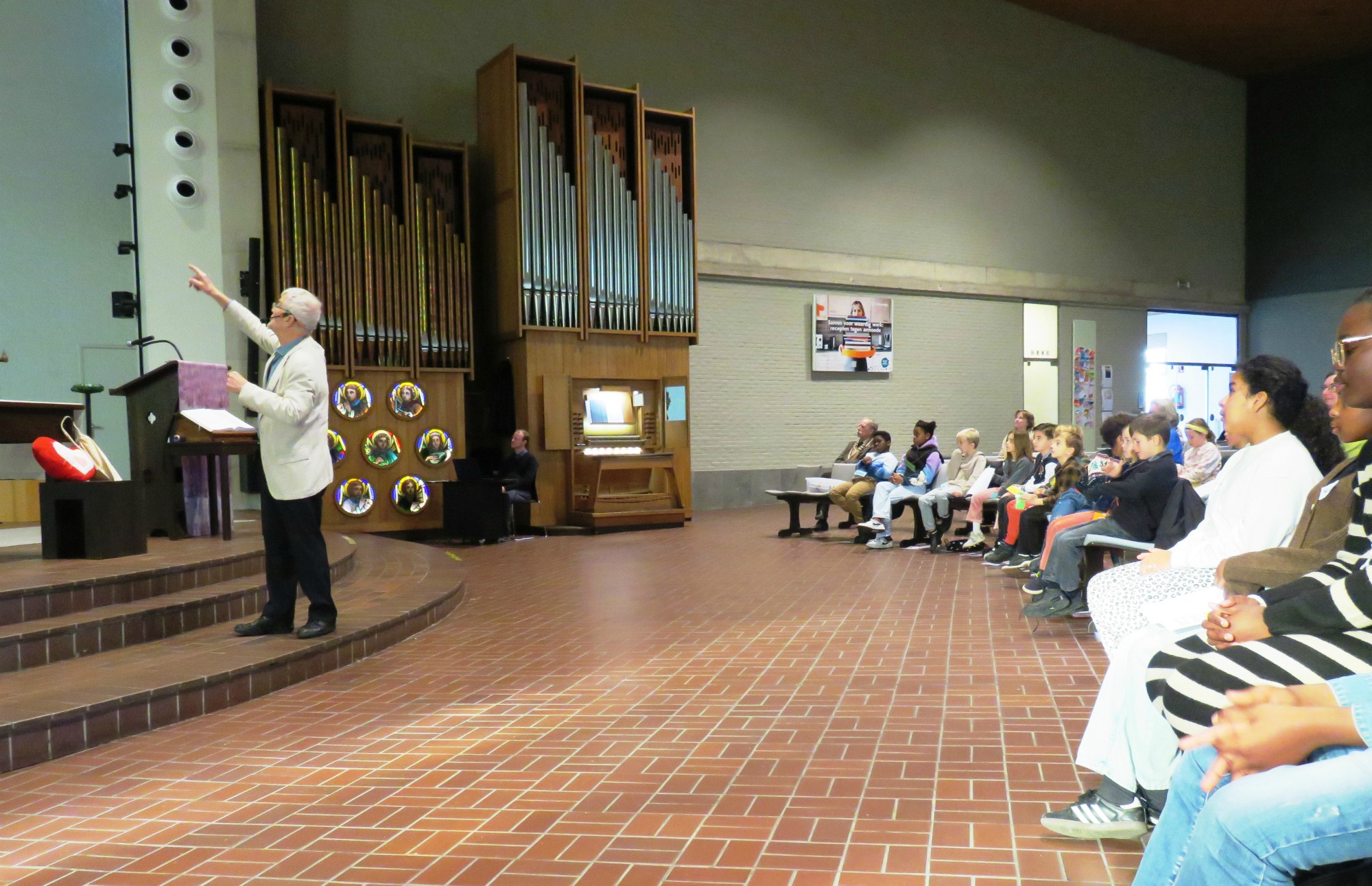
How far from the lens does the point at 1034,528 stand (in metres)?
7.45

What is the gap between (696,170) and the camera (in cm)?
1384

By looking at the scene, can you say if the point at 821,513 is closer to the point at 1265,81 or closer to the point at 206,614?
the point at 206,614

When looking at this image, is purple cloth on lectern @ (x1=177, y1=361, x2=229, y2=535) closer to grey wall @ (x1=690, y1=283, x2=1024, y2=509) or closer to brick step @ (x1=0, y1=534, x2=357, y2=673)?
brick step @ (x1=0, y1=534, x2=357, y2=673)

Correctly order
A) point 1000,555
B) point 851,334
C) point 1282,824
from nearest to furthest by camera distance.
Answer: point 1282,824
point 1000,555
point 851,334

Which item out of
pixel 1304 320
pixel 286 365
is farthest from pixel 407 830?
pixel 1304 320

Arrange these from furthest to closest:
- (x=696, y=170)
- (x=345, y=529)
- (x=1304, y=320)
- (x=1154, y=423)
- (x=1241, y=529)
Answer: (x=1304, y=320)
(x=696, y=170)
(x=345, y=529)
(x=1154, y=423)
(x=1241, y=529)

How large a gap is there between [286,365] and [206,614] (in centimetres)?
146

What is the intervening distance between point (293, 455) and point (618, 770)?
2231 millimetres

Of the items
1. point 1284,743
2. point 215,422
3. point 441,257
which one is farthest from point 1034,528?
point 441,257

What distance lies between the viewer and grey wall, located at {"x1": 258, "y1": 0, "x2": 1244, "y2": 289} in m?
12.1

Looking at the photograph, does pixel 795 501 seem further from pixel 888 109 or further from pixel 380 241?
pixel 888 109

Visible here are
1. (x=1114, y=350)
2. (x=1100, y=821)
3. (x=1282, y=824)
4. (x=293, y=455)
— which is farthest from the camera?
(x=1114, y=350)

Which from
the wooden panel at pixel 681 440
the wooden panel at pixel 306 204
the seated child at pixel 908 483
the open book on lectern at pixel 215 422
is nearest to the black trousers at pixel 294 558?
the open book on lectern at pixel 215 422

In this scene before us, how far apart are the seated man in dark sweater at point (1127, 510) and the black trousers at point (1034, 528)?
5.89 feet
